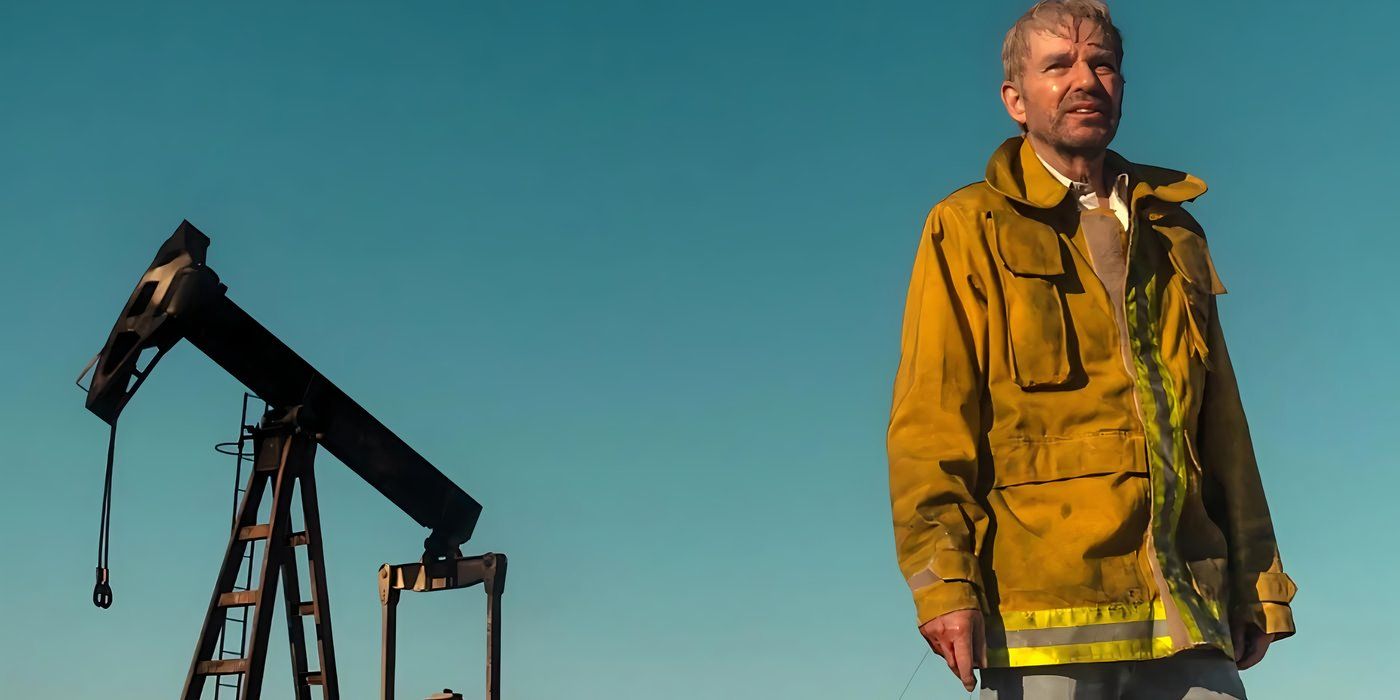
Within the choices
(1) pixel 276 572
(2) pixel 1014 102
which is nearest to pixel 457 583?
(1) pixel 276 572

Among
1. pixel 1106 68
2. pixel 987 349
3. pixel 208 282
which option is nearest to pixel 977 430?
pixel 987 349

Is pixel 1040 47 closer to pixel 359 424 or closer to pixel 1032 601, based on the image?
pixel 1032 601

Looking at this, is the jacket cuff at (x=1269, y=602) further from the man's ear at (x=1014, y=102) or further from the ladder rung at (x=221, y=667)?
the ladder rung at (x=221, y=667)

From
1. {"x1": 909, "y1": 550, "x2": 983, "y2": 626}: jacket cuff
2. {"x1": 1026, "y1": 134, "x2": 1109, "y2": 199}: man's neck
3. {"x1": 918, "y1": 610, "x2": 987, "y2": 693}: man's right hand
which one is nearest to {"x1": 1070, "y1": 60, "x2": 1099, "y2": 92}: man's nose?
{"x1": 1026, "y1": 134, "x2": 1109, "y2": 199}: man's neck

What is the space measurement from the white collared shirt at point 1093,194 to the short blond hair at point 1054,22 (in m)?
0.24

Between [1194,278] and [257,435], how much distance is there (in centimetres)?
1111

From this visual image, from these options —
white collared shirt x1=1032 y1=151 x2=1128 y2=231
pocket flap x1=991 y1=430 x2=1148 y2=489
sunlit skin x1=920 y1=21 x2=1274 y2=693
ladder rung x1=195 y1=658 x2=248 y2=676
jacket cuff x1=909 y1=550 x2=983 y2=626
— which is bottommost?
jacket cuff x1=909 y1=550 x2=983 y2=626

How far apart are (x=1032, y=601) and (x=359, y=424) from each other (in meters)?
11.4

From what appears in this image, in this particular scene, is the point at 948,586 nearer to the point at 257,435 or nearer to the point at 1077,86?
the point at 1077,86

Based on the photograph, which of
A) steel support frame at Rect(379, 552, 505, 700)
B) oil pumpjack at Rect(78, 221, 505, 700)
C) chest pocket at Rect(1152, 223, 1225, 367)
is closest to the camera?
chest pocket at Rect(1152, 223, 1225, 367)

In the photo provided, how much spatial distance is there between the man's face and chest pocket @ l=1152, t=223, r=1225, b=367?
0.88ft

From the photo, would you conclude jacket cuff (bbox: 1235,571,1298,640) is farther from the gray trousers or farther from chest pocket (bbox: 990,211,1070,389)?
chest pocket (bbox: 990,211,1070,389)

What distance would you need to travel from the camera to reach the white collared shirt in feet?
10.4

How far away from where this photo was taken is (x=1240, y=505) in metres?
3.01
